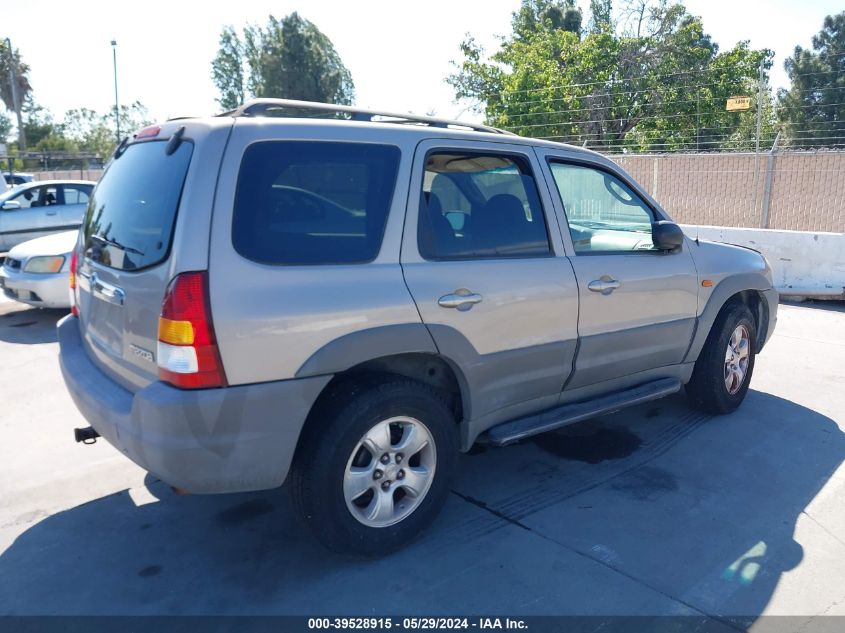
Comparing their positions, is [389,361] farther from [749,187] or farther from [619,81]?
[619,81]

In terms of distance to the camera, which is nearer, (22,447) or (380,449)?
(380,449)

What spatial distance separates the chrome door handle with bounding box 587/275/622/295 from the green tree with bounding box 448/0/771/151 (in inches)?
580

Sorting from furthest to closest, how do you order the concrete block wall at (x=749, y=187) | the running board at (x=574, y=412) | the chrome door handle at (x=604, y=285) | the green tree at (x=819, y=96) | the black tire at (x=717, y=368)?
the green tree at (x=819, y=96) < the concrete block wall at (x=749, y=187) < the black tire at (x=717, y=368) < the chrome door handle at (x=604, y=285) < the running board at (x=574, y=412)

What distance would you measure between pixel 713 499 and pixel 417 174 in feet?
7.80

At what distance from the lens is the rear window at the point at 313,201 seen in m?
2.79

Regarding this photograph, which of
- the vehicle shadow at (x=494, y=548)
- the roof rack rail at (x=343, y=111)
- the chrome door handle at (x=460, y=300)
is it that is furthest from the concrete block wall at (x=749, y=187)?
the chrome door handle at (x=460, y=300)

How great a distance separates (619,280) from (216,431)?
8.07ft

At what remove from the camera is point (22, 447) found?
4.48 m

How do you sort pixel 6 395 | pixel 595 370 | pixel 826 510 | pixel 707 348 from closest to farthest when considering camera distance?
pixel 826 510, pixel 595 370, pixel 707 348, pixel 6 395

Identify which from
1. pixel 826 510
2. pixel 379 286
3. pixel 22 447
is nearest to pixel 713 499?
pixel 826 510

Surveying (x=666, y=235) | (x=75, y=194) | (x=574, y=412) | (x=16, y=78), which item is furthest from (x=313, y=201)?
(x=16, y=78)

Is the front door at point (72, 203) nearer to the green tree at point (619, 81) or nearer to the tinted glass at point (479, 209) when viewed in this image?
the tinted glass at point (479, 209)

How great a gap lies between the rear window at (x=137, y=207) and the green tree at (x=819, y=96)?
12899mm

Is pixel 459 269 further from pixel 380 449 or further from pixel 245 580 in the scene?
pixel 245 580
